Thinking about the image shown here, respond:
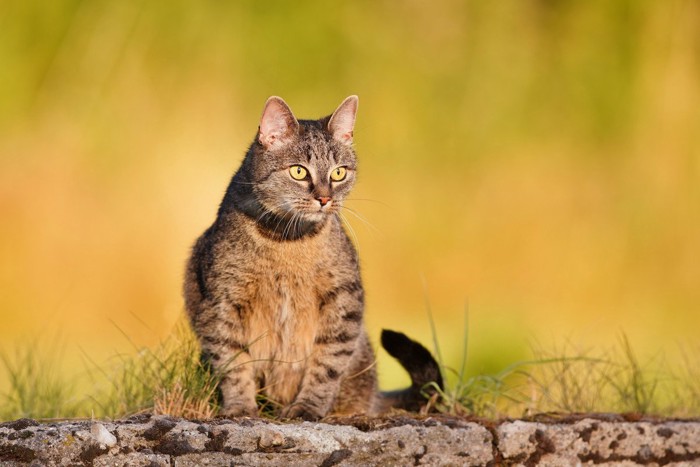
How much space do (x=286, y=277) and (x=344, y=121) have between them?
0.79 m

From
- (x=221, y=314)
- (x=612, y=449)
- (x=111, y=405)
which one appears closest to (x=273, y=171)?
(x=221, y=314)

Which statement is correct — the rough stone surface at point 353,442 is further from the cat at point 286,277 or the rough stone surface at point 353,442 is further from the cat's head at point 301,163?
the cat's head at point 301,163

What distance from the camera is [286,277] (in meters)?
4.49

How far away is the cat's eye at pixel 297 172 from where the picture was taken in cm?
454

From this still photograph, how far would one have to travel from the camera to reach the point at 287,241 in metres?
4.56

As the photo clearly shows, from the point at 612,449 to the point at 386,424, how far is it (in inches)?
41.5

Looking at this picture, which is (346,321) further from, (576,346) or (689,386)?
(689,386)

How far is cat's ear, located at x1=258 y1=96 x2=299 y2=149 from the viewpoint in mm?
4574

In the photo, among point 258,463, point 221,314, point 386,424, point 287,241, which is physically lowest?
point 258,463

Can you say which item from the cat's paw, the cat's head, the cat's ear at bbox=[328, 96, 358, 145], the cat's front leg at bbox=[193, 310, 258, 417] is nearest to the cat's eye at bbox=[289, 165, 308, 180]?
the cat's head

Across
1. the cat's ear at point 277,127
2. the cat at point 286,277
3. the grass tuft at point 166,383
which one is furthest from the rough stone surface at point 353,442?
the cat's ear at point 277,127

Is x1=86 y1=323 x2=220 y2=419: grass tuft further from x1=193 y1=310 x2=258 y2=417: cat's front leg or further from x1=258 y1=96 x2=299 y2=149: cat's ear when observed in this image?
x1=258 y1=96 x2=299 y2=149: cat's ear

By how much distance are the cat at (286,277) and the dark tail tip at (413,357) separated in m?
0.01

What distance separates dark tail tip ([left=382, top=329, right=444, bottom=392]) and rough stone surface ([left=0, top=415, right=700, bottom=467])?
75 centimetres
